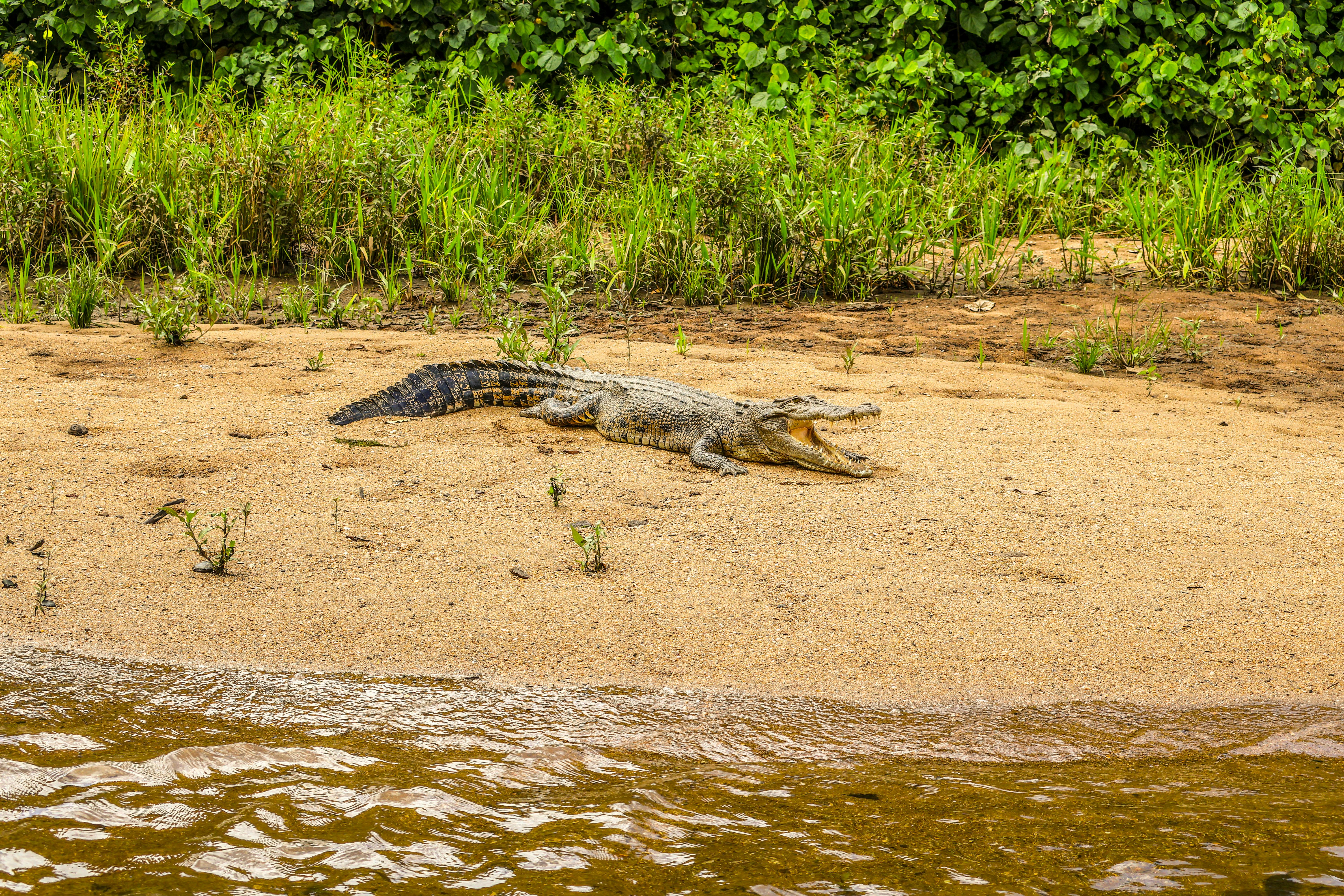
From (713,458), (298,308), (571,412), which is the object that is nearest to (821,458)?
(713,458)

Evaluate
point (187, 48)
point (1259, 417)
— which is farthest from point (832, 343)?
point (187, 48)

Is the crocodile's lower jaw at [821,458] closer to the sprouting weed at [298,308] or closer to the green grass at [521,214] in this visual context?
the green grass at [521,214]

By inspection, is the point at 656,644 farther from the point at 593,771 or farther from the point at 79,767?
the point at 79,767

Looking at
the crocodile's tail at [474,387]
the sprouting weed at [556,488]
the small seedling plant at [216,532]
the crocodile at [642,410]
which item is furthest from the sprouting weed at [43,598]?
the crocodile's tail at [474,387]

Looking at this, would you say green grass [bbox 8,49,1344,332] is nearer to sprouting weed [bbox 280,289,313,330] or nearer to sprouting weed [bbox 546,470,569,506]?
sprouting weed [bbox 280,289,313,330]

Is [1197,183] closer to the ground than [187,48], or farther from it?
closer to the ground

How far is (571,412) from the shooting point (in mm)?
4793

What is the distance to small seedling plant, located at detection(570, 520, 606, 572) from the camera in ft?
9.91

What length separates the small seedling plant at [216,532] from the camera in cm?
294

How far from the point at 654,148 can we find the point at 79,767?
263 inches

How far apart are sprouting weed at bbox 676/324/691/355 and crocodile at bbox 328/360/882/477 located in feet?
1.57

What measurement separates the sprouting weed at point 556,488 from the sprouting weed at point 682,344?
6.07 ft

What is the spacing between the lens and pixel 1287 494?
145 inches

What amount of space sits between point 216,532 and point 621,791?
1.79 meters
